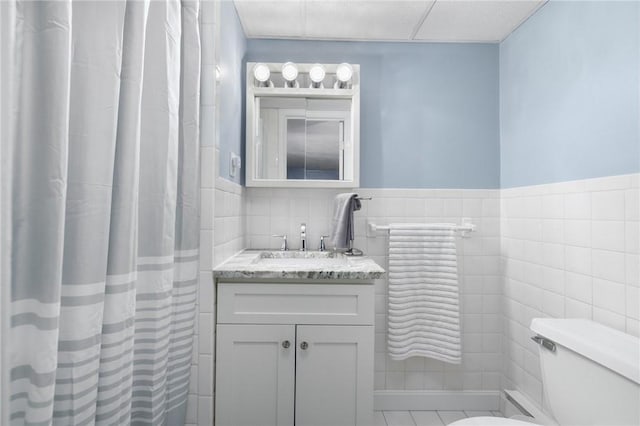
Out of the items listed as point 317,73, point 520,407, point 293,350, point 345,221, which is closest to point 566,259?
point 520,407

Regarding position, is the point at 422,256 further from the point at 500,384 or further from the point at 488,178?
the point at 500,384

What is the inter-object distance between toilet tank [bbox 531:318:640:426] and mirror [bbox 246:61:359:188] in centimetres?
117

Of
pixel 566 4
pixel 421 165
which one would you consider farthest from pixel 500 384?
pixel 566 4

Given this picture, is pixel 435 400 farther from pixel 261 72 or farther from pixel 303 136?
pixel 261 72

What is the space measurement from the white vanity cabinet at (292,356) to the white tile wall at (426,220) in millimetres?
629

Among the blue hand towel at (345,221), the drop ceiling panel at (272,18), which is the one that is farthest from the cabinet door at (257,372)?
the drop ceiling panel at (272,18)

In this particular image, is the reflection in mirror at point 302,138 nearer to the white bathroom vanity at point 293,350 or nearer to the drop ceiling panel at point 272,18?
the drop ceiling panel at point 272,18

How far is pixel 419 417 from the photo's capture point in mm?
2033

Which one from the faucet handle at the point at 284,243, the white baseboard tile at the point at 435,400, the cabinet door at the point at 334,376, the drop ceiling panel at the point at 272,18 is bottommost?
the white baseboard tile at the point at 435,400

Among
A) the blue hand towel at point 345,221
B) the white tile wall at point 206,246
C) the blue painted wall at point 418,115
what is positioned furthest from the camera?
the blue painted wall at point 418,115

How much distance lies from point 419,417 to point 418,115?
169cm

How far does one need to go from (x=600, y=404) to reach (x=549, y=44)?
59.4 inches

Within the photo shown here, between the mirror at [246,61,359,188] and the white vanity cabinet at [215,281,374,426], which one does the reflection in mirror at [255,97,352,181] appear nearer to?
the mirror at [246,61,359,188]

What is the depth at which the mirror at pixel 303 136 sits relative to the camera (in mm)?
2037
